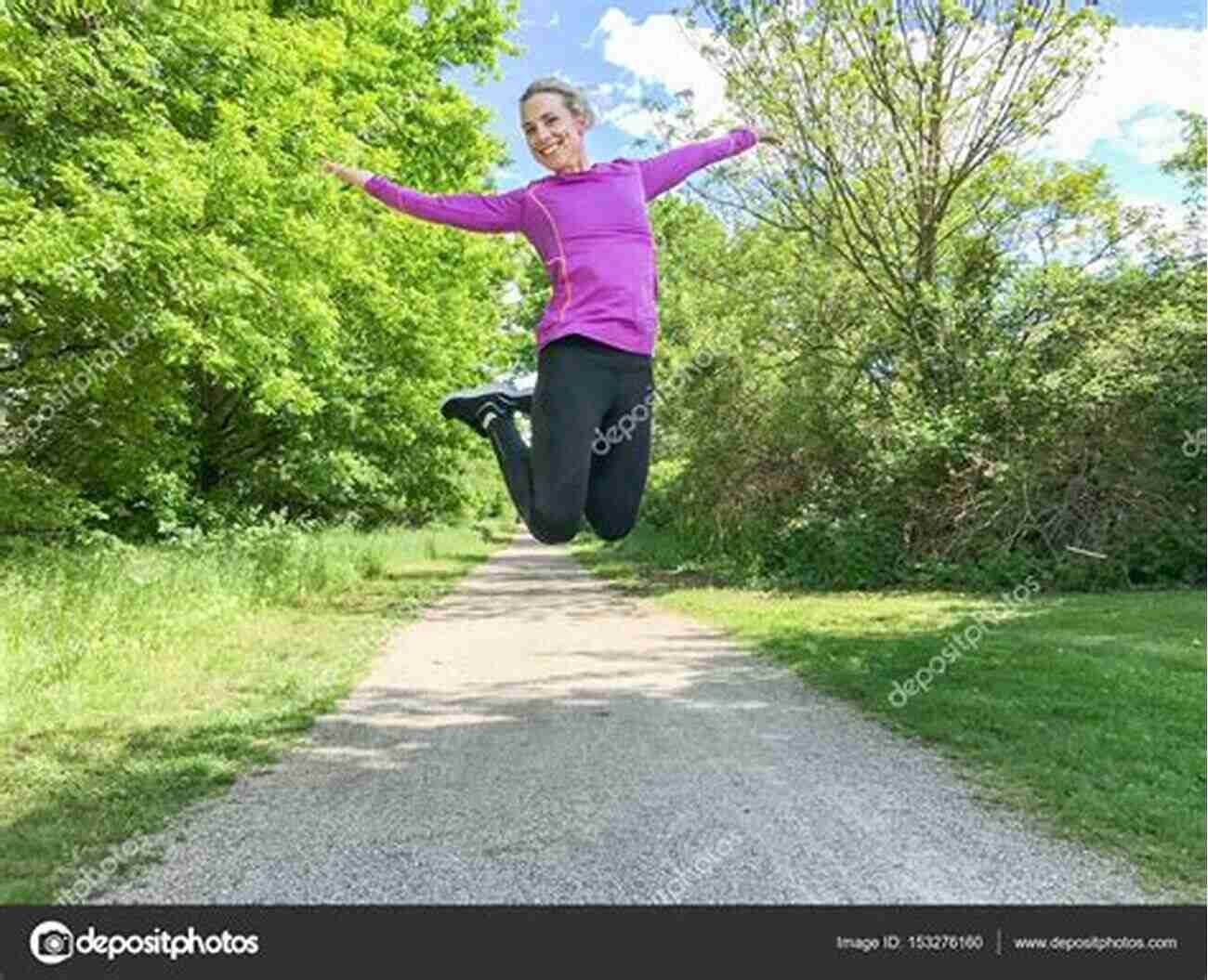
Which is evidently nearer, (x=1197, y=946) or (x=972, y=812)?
(x=1197, y=946)

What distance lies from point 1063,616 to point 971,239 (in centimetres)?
723

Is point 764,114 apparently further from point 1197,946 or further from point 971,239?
point 1197,946

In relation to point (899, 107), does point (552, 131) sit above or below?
below

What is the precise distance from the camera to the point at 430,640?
34.3 ft

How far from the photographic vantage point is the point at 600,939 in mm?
3232

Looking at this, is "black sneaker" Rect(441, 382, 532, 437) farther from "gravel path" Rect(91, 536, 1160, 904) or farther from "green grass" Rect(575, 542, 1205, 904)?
"green grass" Rect(575, 542, 1205, 904)

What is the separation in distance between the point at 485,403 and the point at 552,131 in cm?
100

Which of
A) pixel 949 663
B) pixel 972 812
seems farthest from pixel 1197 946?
pixel 949 663

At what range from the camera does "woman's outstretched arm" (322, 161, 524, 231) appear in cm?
357

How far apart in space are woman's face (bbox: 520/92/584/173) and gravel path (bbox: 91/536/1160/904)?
2.51 m

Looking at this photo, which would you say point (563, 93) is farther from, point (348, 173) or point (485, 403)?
point (485, 403)

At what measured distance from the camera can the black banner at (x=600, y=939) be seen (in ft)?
10.4

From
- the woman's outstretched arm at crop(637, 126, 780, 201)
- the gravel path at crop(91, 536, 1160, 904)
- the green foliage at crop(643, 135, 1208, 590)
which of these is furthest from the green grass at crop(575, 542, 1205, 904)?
the woman's outstretched arm at crop(637, 126, 780, 201)

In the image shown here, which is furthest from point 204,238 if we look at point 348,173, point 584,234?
point 584,234
